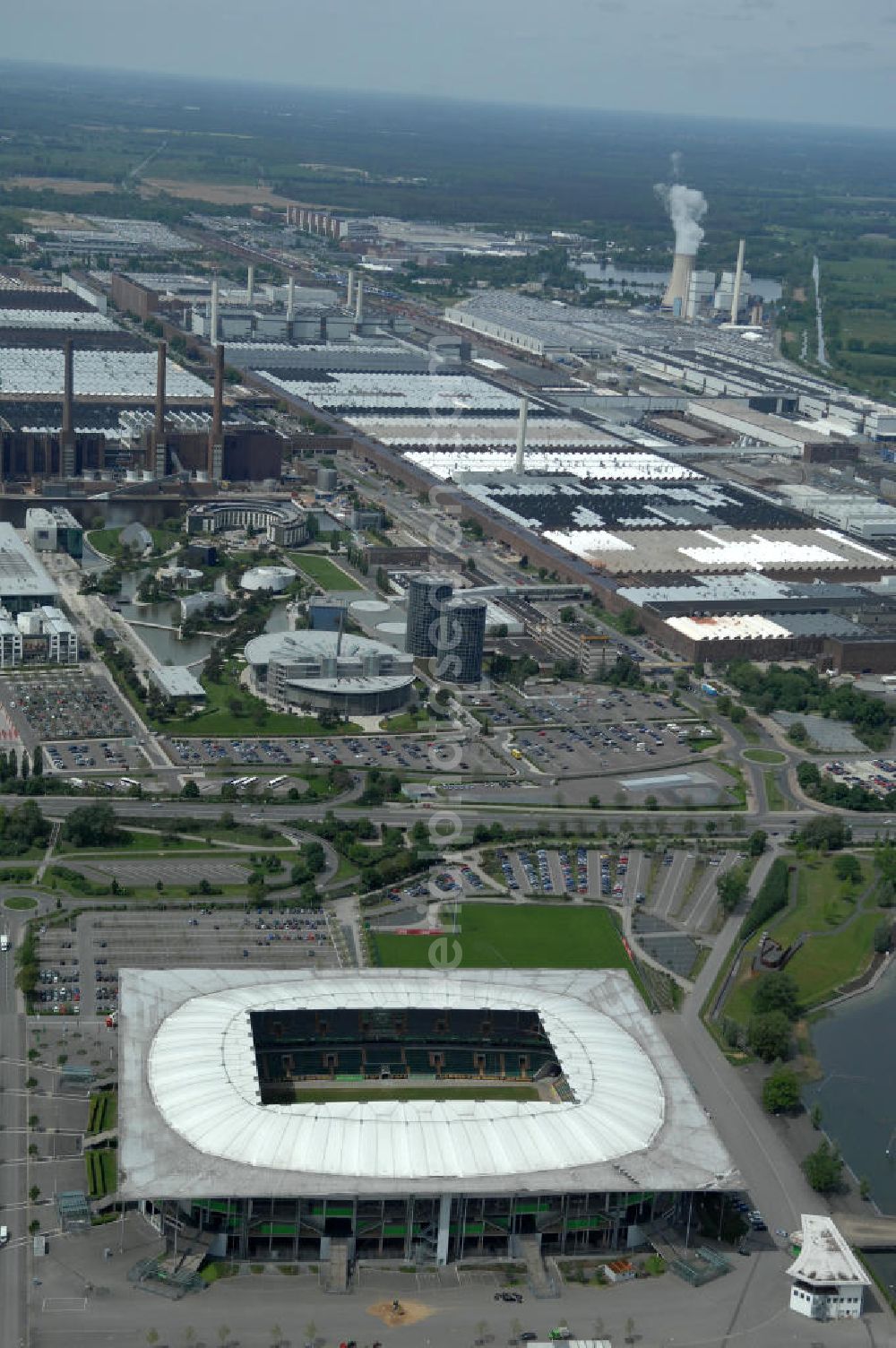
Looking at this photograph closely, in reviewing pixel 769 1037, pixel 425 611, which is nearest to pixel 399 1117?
pixel 769 1037

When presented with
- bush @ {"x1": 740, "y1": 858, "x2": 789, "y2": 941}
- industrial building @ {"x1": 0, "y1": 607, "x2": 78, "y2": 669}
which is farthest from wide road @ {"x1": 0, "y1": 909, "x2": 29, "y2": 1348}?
industrial building @ {"x1": 0, "y1": 607, "x2": 78, "y2": 669}

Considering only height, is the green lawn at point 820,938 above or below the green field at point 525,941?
below

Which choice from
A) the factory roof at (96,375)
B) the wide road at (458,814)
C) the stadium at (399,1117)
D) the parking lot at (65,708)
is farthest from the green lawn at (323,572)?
the stadium at (399,1117)

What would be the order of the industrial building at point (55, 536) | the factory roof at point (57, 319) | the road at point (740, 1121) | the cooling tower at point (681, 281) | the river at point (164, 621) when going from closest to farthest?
the road at point (740, 1121), the river at point (164, 621), the industrial building at point (55, 536), the factory roof at point (57, 319), the cooling tower at point (681, 281)

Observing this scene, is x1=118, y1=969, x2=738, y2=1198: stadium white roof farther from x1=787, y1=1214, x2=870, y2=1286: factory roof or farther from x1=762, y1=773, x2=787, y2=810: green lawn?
x1=762, y1=773, x2=787, y2=810: green lawn

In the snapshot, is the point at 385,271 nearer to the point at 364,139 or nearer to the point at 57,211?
the point at 57,211

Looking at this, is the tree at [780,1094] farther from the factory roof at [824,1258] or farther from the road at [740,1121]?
the factory roof at [824,1258]

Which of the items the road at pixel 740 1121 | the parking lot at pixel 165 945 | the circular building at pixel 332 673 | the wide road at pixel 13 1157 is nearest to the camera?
the wide road at pixel 13 1157
